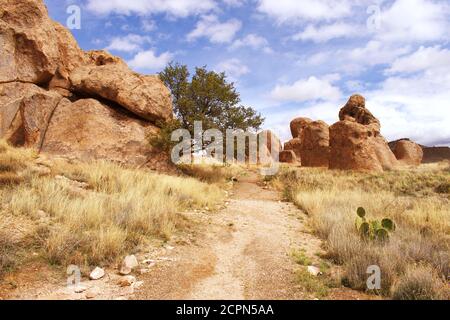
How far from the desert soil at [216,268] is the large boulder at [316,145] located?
19530 mm

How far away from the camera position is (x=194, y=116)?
18094 millimetres

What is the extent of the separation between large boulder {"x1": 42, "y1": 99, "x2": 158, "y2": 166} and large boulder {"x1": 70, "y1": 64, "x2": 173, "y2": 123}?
68cm

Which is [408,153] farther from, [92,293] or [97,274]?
[92,293]

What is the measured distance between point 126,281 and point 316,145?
1020 inches

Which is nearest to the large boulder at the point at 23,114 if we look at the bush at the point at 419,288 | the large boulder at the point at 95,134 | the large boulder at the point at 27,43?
the large boulder at the point at 95,134

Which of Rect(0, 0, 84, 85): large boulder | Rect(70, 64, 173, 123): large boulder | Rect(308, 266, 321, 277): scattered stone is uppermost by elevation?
Rect(0, 0, 84, 85): large boulder

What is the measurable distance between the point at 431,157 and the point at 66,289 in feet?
179

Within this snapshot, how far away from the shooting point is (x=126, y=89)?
16703 millimetres

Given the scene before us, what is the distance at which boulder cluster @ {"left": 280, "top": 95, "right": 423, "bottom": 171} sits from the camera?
22406 mm

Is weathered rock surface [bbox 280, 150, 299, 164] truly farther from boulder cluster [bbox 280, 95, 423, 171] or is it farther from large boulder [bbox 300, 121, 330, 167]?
large boulder [bbox 300, 121, 330, 167]

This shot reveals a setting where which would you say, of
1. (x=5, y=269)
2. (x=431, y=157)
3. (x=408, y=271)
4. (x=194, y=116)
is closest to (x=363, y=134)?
(x=194, y=116)

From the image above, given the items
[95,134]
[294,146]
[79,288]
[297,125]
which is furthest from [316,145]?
[79,288]

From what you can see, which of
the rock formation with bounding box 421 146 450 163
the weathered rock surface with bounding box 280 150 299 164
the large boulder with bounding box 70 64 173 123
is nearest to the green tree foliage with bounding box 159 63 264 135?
the large boulder with bounding box 70 64 173 123

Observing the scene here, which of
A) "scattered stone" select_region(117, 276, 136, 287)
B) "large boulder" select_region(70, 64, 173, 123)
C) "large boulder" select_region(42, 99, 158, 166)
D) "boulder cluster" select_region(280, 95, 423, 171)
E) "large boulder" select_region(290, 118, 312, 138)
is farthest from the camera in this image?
"large boulder" select_region(290, 118, 312, 138)
